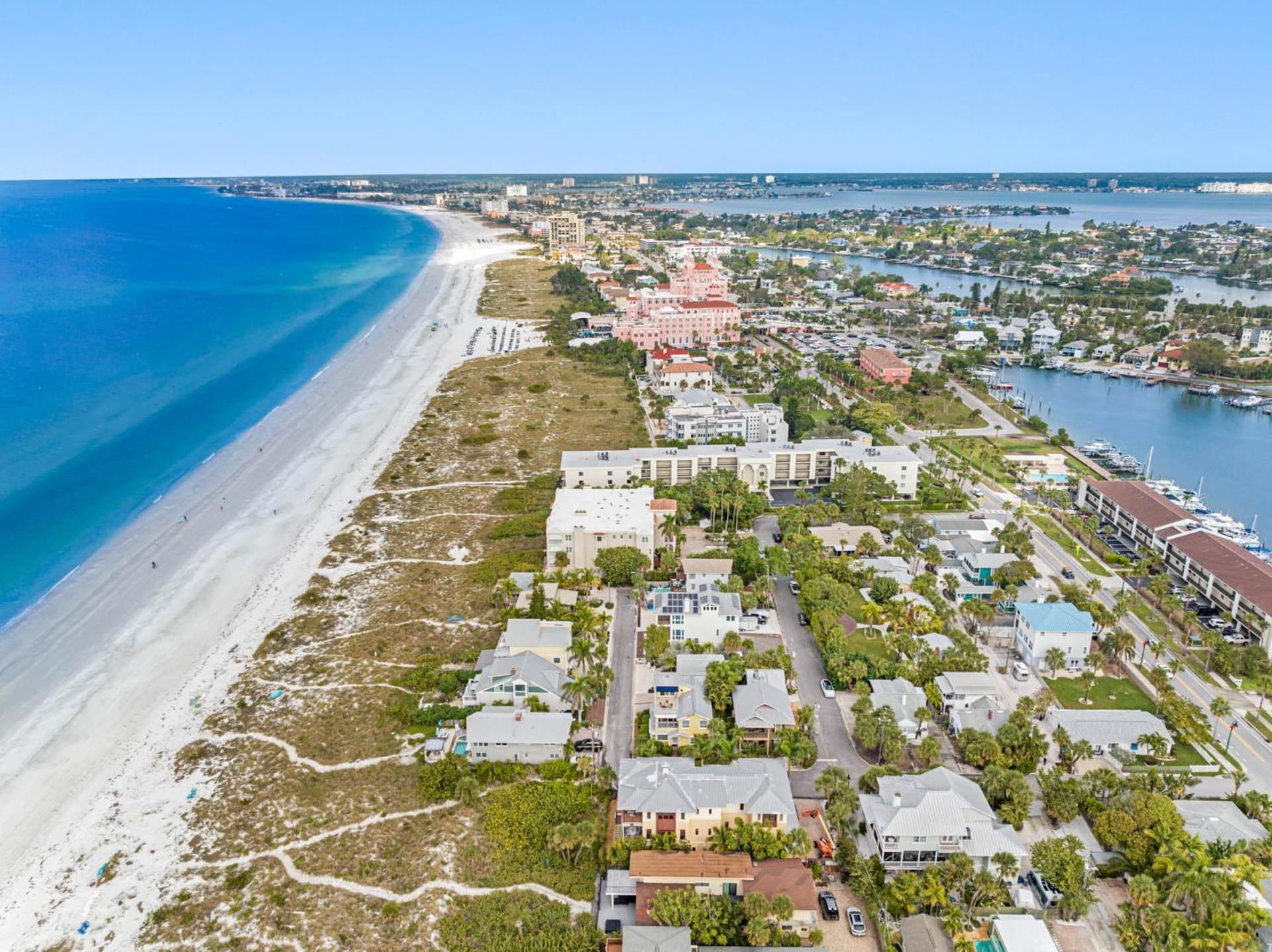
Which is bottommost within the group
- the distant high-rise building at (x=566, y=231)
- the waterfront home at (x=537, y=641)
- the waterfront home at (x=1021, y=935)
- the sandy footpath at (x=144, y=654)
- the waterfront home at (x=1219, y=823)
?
the sandy footpath at (x=144, y=654)

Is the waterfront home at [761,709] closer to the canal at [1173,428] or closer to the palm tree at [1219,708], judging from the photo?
the palm tree at [1219,708]

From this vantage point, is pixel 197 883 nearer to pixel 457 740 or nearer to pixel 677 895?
pixel 457 740

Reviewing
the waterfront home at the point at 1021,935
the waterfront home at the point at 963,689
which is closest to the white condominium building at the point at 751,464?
the waterfront home at the point at 963,689

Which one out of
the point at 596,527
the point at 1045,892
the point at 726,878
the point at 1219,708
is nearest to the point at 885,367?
the point at 596,527

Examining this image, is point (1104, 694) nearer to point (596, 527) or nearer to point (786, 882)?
point (786, 882)

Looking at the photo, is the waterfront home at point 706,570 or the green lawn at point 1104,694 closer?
the green lawn at point 1104,694
